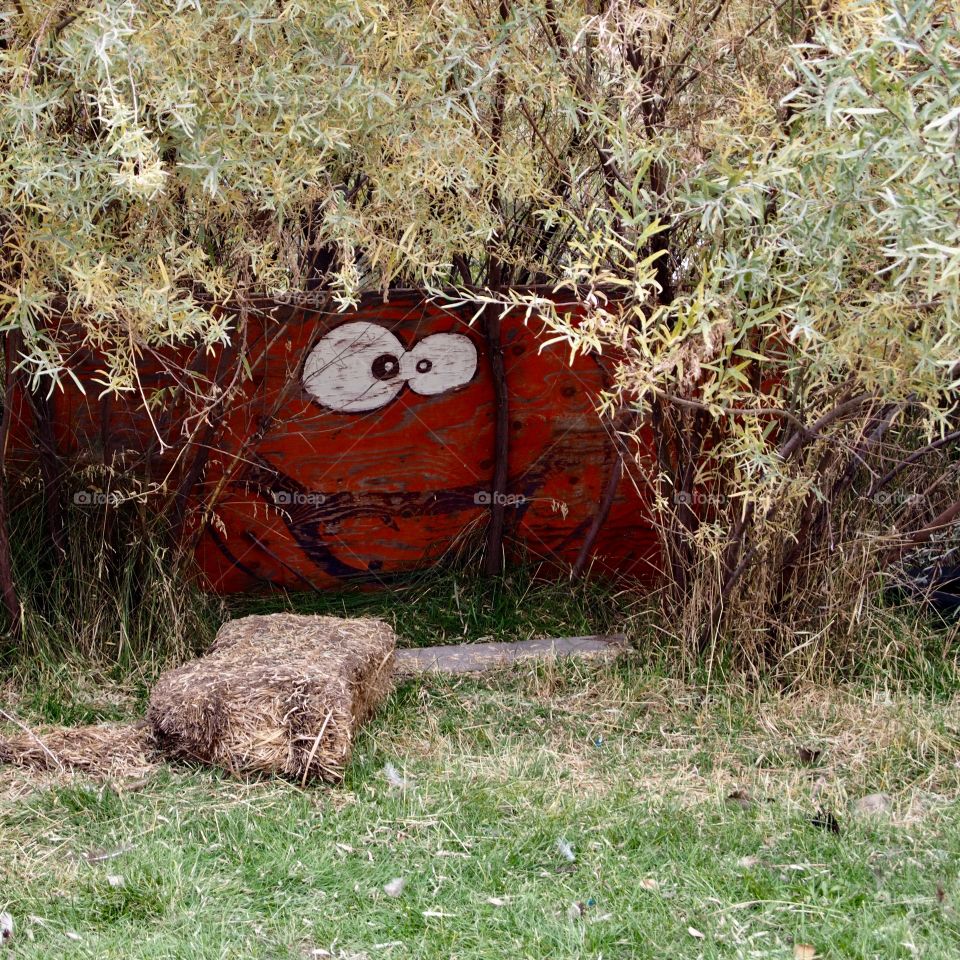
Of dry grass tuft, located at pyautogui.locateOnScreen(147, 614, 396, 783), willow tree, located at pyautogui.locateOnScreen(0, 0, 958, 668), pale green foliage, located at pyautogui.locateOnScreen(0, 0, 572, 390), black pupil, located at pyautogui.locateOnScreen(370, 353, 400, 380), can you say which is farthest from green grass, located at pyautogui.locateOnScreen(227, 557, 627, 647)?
pale green foliage, located at pyautogui.locateOnScreen(0, 0, 572, 390)

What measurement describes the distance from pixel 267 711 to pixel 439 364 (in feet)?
7.35

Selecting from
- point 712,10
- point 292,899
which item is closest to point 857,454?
point 712,10

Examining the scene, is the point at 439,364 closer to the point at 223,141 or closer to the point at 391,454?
the point at 391,454

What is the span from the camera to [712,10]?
171 inches

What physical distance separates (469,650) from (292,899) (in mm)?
2175

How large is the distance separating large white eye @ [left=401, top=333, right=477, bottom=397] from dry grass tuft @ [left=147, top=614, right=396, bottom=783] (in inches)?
69.5

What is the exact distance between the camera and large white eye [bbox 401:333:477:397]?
559cm

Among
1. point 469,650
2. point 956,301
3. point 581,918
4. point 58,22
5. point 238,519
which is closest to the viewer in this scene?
point 956,301

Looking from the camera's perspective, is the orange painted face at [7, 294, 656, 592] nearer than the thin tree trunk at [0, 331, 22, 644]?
No

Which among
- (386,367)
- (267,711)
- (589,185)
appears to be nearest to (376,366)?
(386,367)

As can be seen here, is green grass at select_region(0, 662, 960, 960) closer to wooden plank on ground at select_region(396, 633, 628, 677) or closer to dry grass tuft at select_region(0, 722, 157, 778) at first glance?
dry grass tuft at select_region(0, 722, 157, 778)

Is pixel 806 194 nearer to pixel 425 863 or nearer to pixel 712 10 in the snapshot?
pixel 712 10

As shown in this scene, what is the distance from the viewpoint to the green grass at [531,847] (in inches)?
115

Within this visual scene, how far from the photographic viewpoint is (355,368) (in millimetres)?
5539
